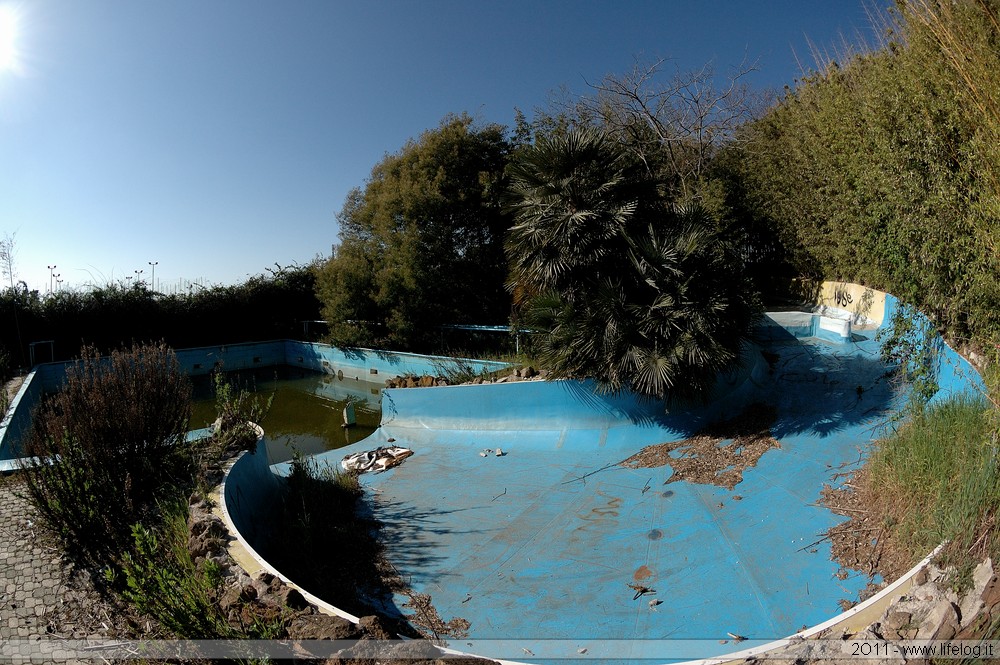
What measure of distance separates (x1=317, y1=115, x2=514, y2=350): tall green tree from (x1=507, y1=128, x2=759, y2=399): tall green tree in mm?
5759

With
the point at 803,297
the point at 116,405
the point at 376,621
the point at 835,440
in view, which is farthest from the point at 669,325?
the point at 803,297

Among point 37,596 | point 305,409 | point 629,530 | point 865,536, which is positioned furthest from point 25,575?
point 305,409

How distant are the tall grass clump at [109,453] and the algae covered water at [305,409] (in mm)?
1953

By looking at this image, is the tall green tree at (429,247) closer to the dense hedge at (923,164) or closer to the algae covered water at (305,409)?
the algae covered water at (305,409)

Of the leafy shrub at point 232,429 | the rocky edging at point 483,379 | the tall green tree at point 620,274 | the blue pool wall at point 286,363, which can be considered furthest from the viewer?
the blue pool wall at point 286,363

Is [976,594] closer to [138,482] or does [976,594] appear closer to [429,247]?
[138,482]

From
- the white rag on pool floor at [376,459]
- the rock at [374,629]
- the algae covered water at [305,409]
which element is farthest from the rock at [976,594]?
the algae covered water at [305,409]

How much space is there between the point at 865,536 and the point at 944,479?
2.58 ft

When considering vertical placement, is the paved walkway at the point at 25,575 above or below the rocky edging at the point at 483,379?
below

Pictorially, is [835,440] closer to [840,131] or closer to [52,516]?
[840,131]

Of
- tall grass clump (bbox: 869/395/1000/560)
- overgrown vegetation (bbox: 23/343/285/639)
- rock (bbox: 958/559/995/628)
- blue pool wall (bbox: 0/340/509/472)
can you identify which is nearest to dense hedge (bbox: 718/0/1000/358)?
tall grass clump (bbox: 869/395/1000/560)

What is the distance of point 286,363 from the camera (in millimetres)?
17891

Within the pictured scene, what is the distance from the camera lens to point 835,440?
554 centimetres

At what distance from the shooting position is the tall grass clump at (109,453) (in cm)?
364
